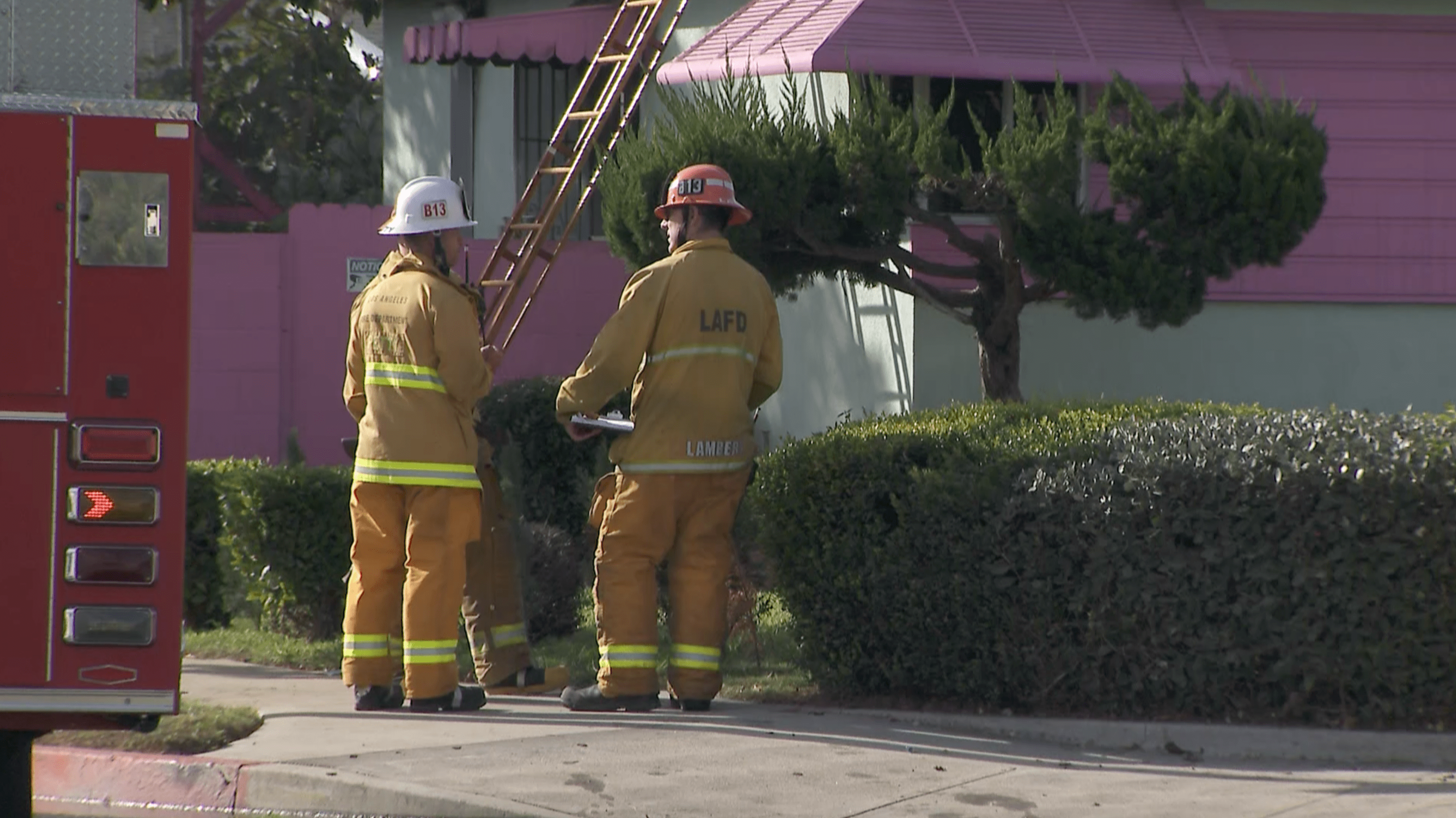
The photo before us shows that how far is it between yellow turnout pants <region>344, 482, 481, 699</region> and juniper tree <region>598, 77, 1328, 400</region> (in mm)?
2682

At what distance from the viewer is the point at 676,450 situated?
7582 millimetres

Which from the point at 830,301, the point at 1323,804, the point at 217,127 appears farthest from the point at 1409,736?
the point at 217,127

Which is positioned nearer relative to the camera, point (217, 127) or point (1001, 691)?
point (1001, 691)

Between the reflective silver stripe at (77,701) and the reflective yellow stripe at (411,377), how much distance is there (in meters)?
2.18

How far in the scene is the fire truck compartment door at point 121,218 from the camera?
546cm

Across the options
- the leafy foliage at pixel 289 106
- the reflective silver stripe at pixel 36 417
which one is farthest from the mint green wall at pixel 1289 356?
the leafy foliage at pixel 289 106

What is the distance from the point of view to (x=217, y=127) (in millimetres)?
21578

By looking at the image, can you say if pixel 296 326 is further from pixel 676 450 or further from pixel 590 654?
pixel 676 450

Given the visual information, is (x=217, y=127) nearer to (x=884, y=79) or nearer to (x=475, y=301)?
(x=884, y=79)

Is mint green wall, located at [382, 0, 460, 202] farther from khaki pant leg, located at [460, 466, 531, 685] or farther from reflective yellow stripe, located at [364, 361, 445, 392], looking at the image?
reflective yellow stripe, located at [364, 361, 445, 392]

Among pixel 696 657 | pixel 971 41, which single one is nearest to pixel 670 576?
pixel 696 657

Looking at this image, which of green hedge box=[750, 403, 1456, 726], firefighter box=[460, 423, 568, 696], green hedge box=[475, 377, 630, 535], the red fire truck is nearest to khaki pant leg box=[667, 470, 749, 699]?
green hedge box=[750, 403, 1456, 726]

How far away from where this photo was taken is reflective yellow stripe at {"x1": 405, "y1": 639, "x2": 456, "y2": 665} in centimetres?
745

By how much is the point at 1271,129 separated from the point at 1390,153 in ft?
9.62
